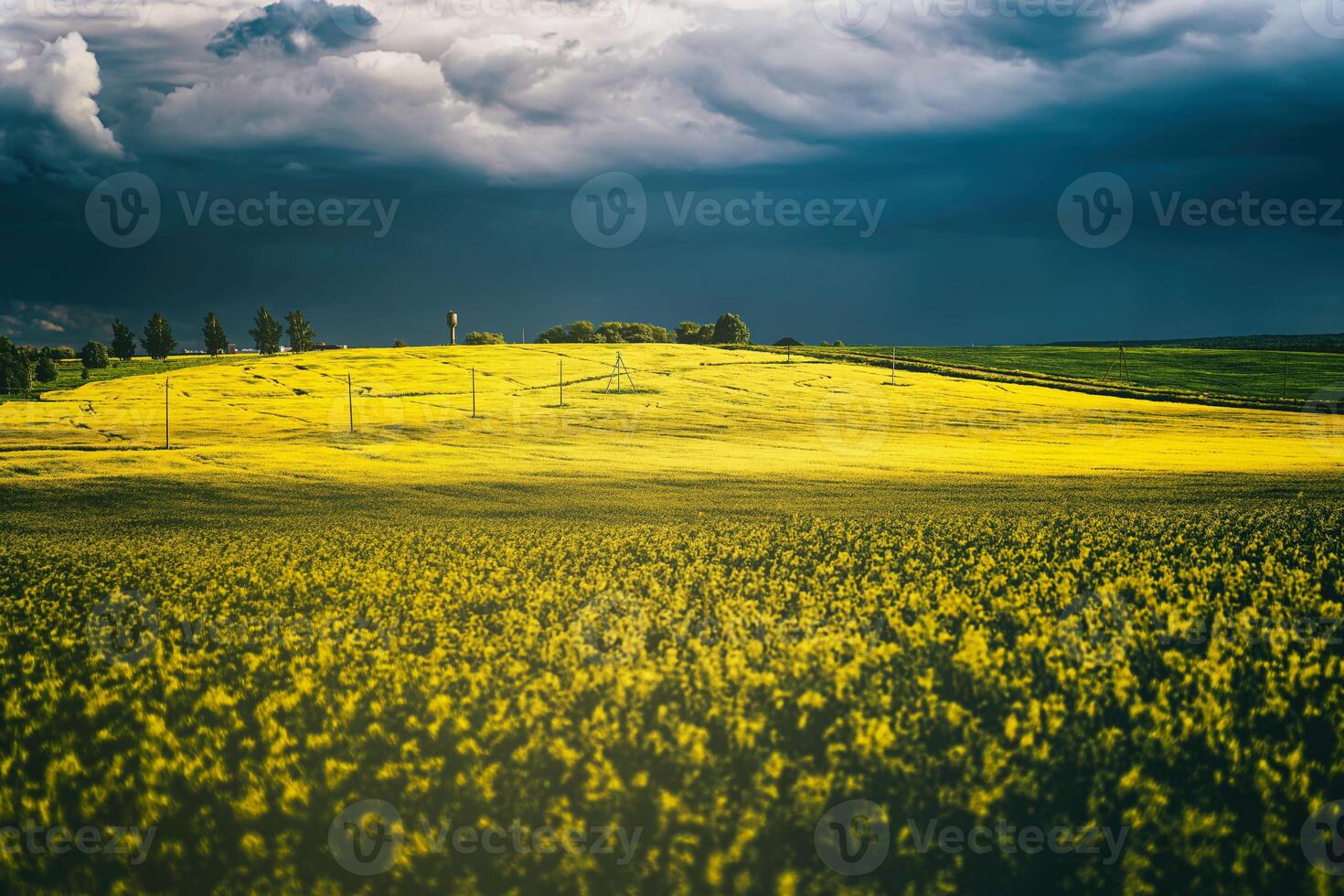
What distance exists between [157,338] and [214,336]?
7.64 metres

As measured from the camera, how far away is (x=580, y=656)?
10281mm

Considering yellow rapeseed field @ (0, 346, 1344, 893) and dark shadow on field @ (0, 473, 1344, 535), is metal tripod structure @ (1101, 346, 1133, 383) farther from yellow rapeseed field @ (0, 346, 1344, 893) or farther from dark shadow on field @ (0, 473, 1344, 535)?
yellow rapeseed field @ (0, 346, 1344, 893)

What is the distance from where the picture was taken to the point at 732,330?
137250 mm

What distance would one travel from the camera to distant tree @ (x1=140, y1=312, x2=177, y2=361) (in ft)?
425

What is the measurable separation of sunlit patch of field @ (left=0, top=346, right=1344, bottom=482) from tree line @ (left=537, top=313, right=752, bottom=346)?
5202 cm

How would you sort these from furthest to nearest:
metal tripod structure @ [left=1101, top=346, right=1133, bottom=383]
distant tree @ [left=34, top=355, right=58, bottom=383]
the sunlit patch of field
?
distant tree @ [left=34, top=355, right=58, bottom=383], metal tripod structure @ [left=1101, top=346, right=1133, bottom=383], the sunlit patch of field

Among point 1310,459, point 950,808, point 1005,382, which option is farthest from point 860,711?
point 1005,382

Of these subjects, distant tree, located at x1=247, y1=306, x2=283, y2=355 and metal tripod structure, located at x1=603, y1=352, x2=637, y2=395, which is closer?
metal tripod structure, located at x1=603, y1=352, x2=637, y2=395

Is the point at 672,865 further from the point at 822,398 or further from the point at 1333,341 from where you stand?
the point at 1333,341

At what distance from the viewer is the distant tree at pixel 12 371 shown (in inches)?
2859

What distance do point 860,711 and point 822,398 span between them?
57.8m
